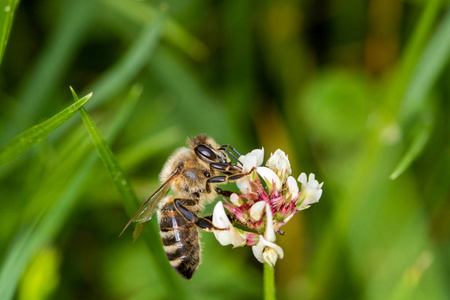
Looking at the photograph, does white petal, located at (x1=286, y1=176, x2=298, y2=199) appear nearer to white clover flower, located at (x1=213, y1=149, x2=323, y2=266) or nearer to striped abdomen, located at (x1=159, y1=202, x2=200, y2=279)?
white clover flower, located at (x1=213, y1=149, x2=323, y2=266)

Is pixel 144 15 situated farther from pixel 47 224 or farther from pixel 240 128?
pixel 47 224

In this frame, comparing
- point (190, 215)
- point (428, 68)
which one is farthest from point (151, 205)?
point (428, 68)

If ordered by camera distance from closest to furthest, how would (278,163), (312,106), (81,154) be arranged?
(278,163), (81,154), (312,106)

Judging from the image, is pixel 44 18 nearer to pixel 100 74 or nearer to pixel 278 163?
pixel 100 74

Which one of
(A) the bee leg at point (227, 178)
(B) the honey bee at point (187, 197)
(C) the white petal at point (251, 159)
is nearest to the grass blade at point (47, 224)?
(B) the honey bee at point (187, 197)

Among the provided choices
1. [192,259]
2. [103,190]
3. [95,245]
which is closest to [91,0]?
[103,190]
